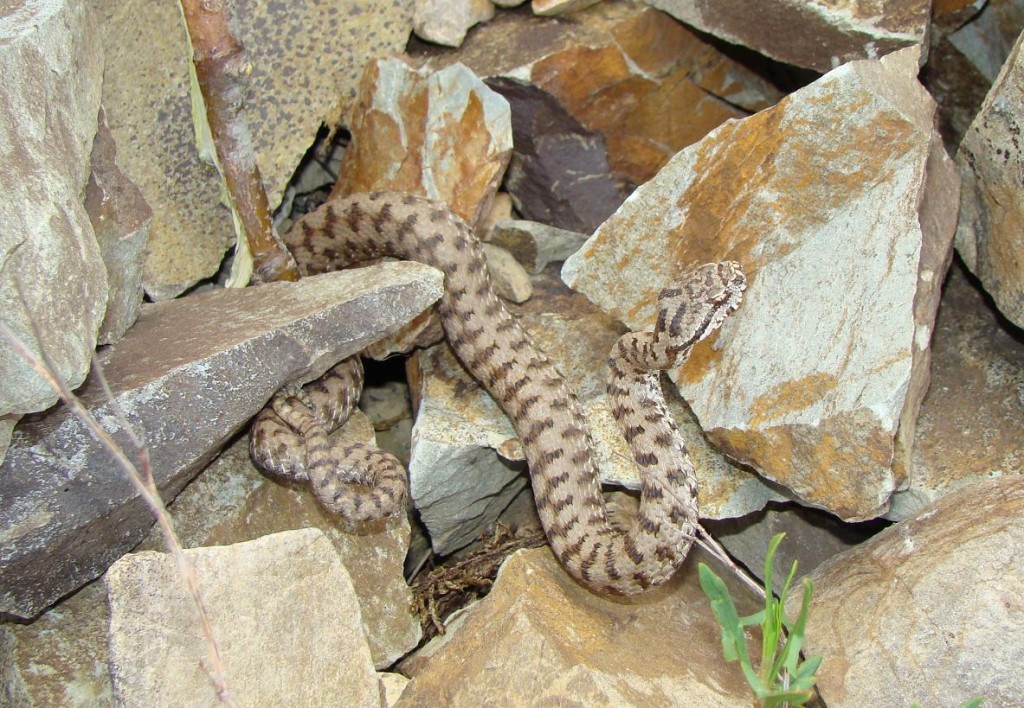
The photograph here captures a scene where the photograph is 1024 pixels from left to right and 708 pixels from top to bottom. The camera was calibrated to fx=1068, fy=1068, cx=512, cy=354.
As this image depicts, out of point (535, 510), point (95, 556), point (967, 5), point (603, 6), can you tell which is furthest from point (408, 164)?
point (967, 5)

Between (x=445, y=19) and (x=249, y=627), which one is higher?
(x=445, y=19)

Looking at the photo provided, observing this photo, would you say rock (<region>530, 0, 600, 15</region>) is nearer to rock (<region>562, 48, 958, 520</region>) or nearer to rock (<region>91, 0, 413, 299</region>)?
rock (<region>91, 0, 413, 299</region>)

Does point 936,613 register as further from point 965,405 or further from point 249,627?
point 249,627

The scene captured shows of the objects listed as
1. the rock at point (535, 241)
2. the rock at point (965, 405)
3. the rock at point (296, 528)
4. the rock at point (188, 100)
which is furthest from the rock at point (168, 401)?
the rock at point (965, 405)

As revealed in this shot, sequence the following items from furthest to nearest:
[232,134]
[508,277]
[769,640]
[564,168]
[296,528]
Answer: [564,168] → [508,277] → [232,134] → [296,528] → [769,640]

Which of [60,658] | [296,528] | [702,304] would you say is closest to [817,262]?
[702,304]

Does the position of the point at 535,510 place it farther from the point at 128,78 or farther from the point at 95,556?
the point at 128,78

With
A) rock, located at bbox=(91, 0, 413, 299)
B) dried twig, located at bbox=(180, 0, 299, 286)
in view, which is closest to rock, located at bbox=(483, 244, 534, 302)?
dried twig, located at bbox=(180, 0, 299, 286)
